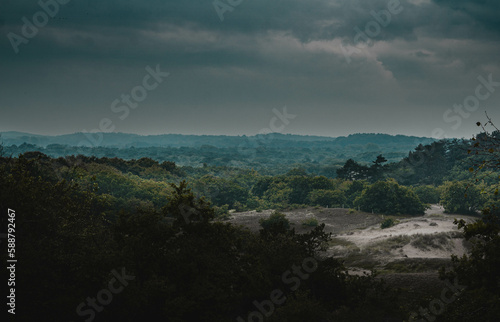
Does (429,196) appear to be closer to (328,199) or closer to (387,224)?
(328,199)

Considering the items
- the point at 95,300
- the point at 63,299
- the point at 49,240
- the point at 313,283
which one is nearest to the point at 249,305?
the point at 313,283

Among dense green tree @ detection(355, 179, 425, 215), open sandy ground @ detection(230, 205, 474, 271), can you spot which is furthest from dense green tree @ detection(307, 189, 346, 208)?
open sandy ground @ detection(230, 205, 474, 271)

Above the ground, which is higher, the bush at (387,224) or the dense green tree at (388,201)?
the dense green tree at (388,201)

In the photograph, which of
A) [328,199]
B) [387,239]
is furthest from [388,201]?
[387,239]

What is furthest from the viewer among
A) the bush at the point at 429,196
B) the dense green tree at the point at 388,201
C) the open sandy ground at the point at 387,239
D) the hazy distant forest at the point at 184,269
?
the bush at the point at 429,196

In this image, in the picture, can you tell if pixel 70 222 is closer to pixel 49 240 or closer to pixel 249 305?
pixel 49 240

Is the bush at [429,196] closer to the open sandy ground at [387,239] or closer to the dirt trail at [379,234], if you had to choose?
the dirt trail at [379,234]

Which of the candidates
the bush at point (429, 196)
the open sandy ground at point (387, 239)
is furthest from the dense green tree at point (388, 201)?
the bush at point (429, 196)

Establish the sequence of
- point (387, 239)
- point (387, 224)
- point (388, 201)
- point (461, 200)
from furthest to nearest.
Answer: point (388, 201)
point (461, 200)
point (387, 224)
point (387, 239)

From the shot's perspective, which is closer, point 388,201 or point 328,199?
point 388,201

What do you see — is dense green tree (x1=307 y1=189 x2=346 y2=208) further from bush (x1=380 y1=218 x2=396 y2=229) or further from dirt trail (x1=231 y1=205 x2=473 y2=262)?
bush (x1=380 y1=218 x2=396 y2=229)

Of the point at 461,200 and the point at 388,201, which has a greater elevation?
the point at 461,200
